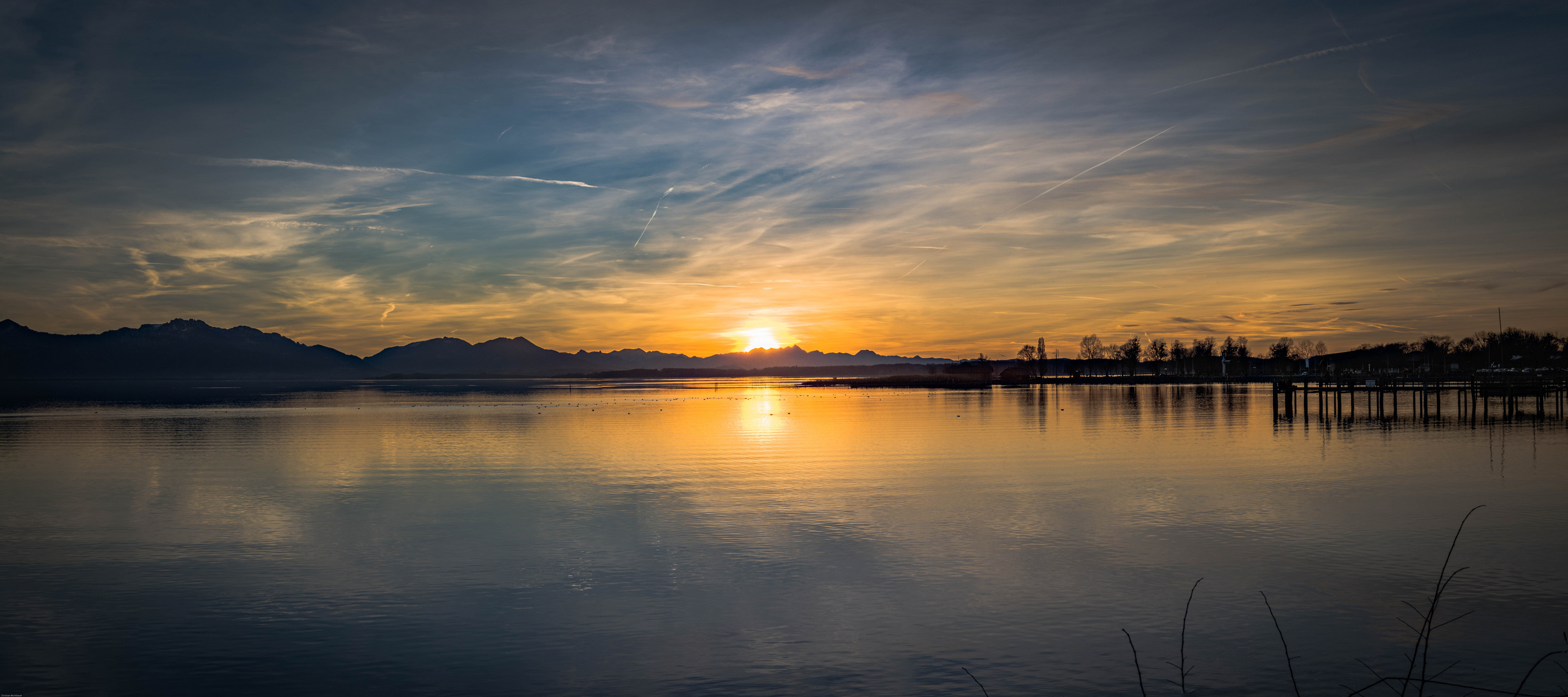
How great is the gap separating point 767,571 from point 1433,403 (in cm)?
9654

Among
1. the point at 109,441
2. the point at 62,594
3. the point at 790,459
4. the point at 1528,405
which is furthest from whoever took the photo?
the point at 1528,405

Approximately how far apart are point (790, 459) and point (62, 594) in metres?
24.7

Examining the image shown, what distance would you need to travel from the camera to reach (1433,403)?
84.4 meters

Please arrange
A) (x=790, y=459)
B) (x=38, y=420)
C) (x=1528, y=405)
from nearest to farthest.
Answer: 1. (x=790, y=459)
2. (x=38, y=420)
3. (x=1528, y=405)

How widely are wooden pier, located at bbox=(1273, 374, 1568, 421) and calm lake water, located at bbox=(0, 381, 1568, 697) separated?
32.2 metres

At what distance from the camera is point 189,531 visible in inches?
788

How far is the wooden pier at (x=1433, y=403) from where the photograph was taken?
62219mm

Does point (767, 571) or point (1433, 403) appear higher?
point (1433, 403)

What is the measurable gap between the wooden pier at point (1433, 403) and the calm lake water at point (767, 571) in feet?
106

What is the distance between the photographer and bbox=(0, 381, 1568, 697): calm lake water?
1097cm

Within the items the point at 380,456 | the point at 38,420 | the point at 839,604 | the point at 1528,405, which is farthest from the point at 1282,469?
the point at 38,420

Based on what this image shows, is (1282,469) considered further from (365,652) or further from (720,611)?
(365,652)

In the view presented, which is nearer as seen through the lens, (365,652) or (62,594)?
(365,652)

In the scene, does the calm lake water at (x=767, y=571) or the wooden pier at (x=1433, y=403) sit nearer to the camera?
the calm lake water at (x=767, y=571)
